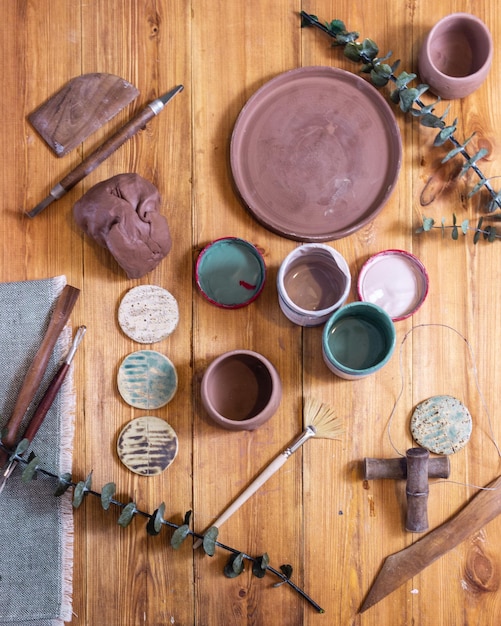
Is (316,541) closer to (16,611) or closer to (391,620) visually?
(391,620)

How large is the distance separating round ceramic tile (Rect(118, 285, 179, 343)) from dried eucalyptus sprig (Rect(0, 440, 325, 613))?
0.25 m

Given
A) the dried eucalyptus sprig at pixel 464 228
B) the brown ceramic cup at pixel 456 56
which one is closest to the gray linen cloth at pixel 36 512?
the dried eucalyptus sprig at pixel 464 228

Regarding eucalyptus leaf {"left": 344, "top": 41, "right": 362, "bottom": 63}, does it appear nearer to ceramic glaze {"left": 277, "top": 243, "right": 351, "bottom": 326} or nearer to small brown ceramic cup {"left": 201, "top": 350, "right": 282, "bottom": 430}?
ceramic glaze {"left": 277, "top": 243, "right": 351, "bottom": 326}

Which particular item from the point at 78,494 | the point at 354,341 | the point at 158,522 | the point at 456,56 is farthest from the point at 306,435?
the point at 456,56

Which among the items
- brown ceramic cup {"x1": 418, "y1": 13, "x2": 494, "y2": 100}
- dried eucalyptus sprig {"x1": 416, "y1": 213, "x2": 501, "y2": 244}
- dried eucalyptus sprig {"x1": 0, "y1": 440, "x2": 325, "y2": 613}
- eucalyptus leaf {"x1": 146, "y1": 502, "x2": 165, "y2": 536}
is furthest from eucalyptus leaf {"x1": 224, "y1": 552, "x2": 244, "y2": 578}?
brown ceramic cup {"x1": 418, "y1": 13, "x2": 494, "y2": 100}

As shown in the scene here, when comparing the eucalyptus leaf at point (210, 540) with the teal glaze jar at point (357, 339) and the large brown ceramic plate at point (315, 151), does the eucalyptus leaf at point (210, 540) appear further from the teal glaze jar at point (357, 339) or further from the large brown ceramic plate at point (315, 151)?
the large brown ceramic plate at point (315, 151)

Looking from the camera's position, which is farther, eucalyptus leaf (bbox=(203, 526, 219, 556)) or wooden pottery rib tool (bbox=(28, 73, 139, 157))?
wooden pottery rib tool (bbox=(28, 73, 139, 157))

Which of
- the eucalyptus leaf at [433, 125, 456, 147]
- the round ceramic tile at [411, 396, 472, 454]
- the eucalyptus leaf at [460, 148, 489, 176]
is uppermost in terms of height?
the eucalyptus leaf at [433, 125, 456, 147]

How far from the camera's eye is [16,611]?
1060 millimetres

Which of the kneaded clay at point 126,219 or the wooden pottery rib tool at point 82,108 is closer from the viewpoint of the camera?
the kneaded clay at point 126,219

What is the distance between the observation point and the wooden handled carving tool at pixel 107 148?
108cm

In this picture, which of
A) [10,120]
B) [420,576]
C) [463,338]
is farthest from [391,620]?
[10,120]

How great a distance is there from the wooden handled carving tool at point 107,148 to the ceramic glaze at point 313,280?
1.18 ft

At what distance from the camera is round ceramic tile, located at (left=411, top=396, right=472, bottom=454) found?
1.06 meters
